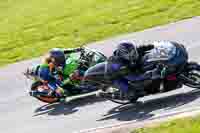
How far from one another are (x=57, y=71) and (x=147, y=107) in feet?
12.3

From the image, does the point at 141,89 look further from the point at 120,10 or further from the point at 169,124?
the point at 120,10

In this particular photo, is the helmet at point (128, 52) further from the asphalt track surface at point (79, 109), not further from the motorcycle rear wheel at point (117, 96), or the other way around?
the asphalt track surface at point (79, 109)

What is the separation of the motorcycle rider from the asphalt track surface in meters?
0.58

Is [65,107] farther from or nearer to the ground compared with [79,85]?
nearer to the ground

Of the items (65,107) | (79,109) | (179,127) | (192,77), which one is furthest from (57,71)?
(179,127)

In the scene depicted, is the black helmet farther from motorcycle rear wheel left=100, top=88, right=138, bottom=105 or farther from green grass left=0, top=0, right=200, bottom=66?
green grass left=0, top=0, right=200, bottom=66

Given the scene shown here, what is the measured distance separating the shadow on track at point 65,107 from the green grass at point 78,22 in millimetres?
8362

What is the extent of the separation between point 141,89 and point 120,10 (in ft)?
49.9

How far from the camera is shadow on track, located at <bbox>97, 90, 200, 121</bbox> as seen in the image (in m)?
14.1

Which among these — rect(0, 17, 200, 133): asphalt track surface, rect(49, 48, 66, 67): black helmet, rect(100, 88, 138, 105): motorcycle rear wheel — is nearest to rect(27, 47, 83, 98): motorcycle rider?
rect(49, 48, 66, 67): black helmet

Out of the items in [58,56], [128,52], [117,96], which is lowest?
[117,96]

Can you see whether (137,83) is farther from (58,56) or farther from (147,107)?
(58,56)

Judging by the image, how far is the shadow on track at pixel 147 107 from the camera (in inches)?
555

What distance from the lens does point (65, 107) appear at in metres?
17.1
